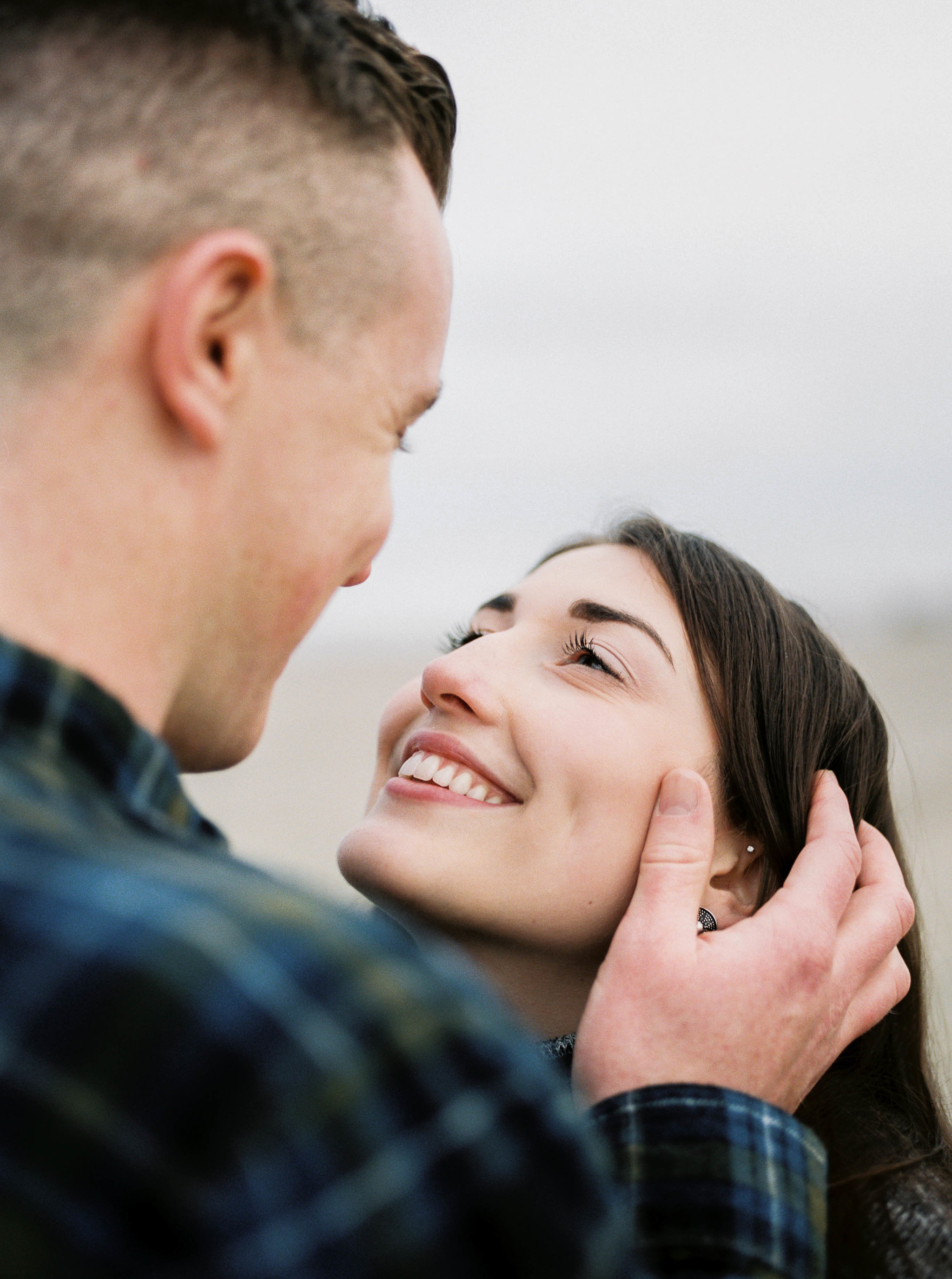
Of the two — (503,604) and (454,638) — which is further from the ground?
(503,604)

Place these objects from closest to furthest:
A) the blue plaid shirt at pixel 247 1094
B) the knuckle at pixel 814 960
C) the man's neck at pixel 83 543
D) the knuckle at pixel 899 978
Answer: the blue plaid shirt at pixel 247 1094 < the man's neck at pixel 83 543 < the knuckle at pixel 814 960 < the knuckle at pixel 899 978

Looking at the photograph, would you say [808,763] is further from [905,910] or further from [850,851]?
[905,910]

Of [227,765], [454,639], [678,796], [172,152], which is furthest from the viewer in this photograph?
[454,639]

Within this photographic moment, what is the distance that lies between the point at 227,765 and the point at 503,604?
1.53 meters

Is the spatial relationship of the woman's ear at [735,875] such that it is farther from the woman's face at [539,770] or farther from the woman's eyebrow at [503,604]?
the woman's eyebrow at [503,604]

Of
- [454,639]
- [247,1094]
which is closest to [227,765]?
[247,1094]

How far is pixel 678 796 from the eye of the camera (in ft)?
8.23

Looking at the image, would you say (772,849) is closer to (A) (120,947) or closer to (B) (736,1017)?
(B) (736,1017)

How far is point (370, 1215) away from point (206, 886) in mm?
282

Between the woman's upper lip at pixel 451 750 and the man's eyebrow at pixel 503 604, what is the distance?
497 millimetres

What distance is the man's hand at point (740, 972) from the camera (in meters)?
1.85

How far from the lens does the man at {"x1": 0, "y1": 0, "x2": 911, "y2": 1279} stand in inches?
32.9

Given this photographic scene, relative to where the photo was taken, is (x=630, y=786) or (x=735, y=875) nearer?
(x=630, y=786)

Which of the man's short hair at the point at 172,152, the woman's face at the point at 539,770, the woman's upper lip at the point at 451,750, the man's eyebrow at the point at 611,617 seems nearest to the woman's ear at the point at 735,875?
the woman's face at the point at 539,770
